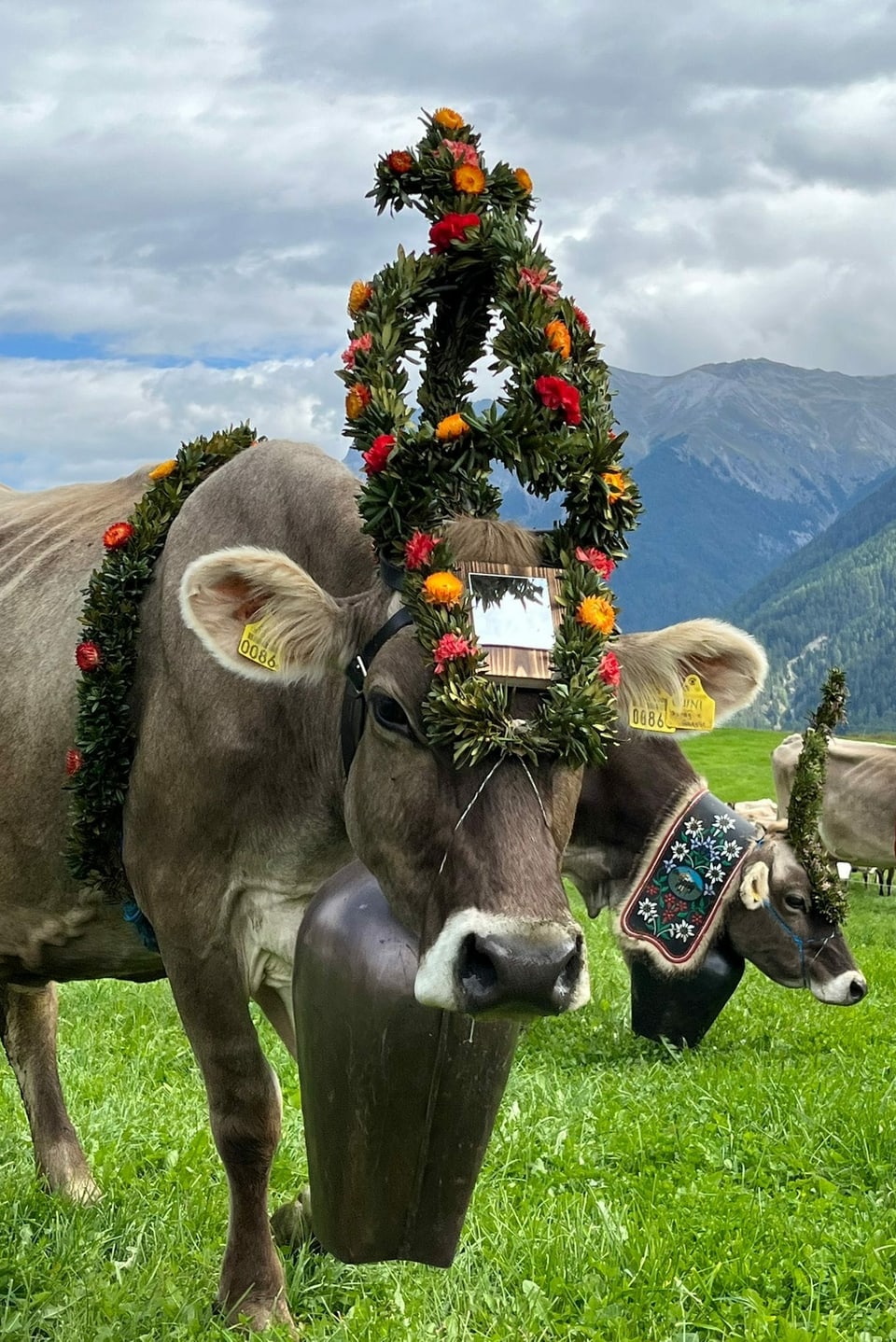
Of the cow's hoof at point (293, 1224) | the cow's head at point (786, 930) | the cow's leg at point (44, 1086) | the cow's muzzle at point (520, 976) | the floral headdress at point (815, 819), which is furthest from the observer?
the cow's head at point (786, 930)

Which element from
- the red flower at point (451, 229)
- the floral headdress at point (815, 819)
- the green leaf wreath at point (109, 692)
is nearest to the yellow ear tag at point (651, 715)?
the red flower at point (451, 229)

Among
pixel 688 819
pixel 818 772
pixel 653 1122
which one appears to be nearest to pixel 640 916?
pixel 688 819

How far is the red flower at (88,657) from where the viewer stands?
4.15m

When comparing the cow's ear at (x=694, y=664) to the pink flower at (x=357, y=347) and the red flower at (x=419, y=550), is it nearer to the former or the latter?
the red flower at (x=419, y=550)

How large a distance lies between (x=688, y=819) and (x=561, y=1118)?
2868mm

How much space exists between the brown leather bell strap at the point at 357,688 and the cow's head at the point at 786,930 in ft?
19.5

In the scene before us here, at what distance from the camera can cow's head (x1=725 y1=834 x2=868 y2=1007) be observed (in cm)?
895

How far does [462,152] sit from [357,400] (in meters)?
0.94

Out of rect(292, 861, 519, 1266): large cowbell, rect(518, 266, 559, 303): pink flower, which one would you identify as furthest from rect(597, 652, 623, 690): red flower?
rect(518, 266, 559, 303): pink flower

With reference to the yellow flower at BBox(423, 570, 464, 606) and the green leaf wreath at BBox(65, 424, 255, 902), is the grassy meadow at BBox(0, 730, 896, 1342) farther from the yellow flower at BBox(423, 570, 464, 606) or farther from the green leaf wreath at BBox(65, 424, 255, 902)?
the yellow flower at BBox(423, 570, 464, 606)

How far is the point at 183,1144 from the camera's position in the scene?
5.76 metres

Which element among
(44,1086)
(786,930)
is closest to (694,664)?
(44,1086)

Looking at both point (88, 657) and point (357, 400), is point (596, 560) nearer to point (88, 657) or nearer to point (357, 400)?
point (357, 400)

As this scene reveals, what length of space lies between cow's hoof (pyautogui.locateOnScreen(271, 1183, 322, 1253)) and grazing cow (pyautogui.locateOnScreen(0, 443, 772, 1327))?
0.46 metres
